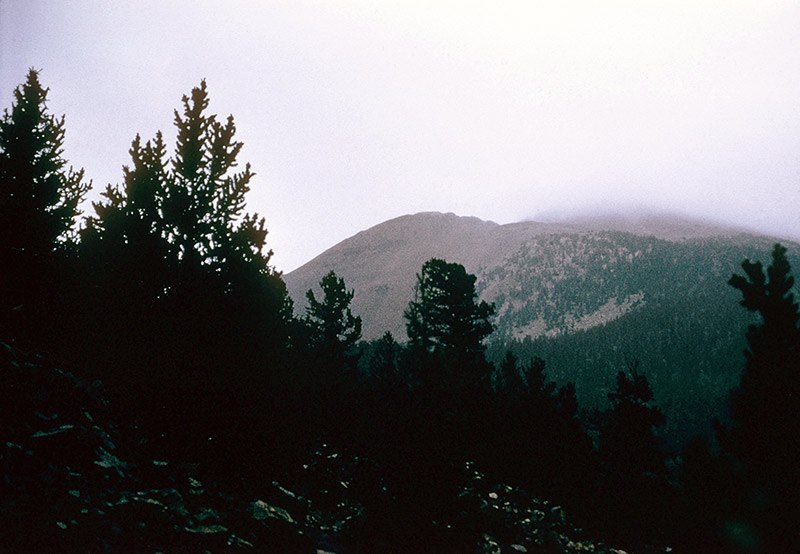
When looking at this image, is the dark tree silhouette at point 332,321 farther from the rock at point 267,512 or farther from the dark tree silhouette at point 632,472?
the rock at point 267,512

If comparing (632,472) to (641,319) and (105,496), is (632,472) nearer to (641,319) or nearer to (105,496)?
(105,496)

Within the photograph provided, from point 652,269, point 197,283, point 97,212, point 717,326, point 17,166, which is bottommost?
point 717,326

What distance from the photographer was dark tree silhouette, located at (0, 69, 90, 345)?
8289 millimetres

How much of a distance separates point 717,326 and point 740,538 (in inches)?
4422

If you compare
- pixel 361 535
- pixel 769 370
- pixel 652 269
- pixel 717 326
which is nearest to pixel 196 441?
pixel 361 535

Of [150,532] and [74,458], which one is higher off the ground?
[74,458]

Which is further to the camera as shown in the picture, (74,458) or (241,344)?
(241,344)

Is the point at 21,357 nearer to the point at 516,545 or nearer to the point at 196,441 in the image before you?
the point at 196,441

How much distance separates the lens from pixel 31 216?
11.8 meters

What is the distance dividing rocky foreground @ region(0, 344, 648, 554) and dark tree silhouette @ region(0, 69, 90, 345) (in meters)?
1.85

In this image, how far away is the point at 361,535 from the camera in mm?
7895

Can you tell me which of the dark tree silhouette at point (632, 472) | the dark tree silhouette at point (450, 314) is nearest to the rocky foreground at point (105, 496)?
the dark tree silhouette at point (632, 472)

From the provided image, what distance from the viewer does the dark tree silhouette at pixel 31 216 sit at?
8.29 metres

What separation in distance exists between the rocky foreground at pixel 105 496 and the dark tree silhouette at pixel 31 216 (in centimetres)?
185
